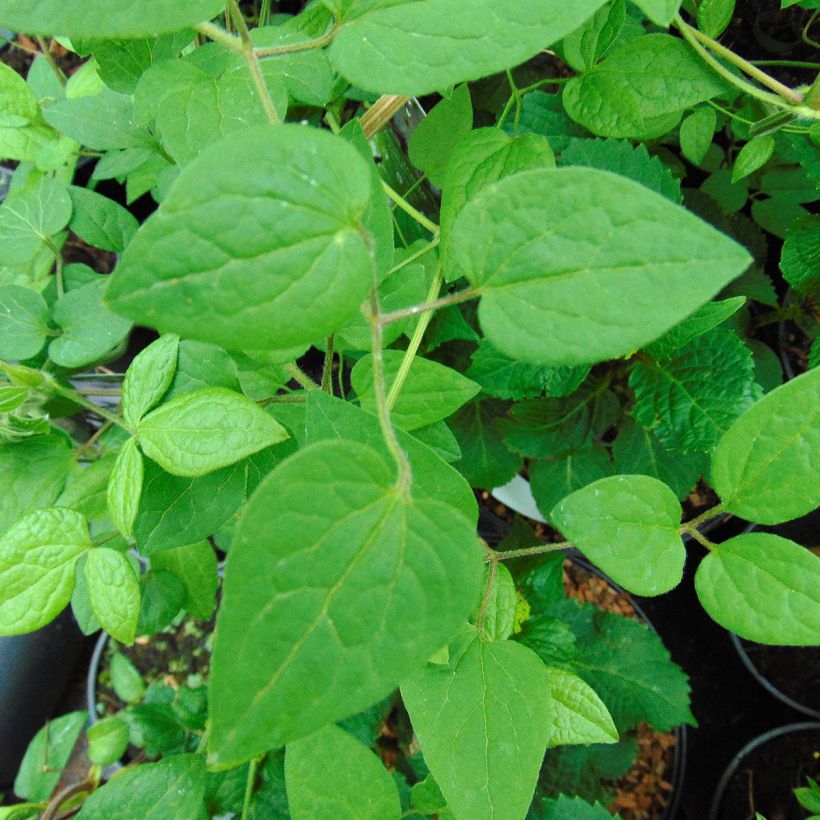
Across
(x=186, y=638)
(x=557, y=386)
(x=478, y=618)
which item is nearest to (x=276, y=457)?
(x=478, y=618)

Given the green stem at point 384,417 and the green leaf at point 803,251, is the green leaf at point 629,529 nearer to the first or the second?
the green stem at point 384,417

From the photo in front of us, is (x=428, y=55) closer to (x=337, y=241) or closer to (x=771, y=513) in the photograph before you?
(x=337, y=241)

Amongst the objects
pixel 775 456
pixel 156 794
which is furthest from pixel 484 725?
pixel 156 794

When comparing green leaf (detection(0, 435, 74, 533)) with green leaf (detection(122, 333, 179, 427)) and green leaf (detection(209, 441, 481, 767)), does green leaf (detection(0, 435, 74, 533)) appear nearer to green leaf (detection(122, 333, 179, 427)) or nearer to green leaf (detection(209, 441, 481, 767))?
green leaf (detection(122, 333, 179, 427))

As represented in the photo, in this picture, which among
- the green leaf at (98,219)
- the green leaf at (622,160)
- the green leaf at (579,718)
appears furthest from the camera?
the green leaf at (98,219)

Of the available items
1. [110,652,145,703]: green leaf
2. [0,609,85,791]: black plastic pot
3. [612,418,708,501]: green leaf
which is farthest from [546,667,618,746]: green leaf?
[0,609,85,791]: black plastic pot

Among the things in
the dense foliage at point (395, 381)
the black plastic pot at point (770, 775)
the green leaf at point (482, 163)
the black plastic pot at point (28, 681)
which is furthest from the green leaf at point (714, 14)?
the black plastic pot at point (28, 681)
